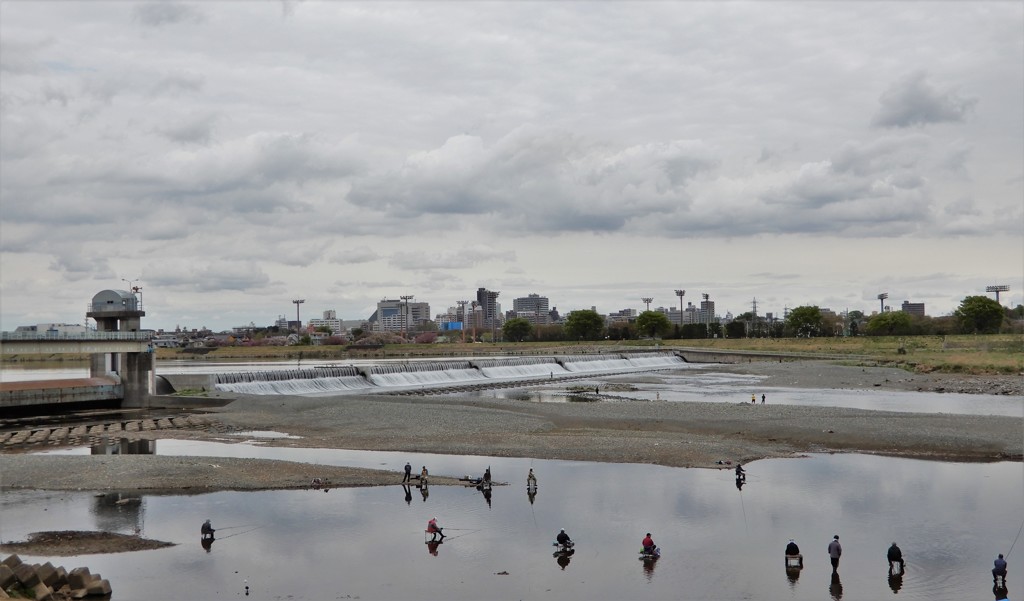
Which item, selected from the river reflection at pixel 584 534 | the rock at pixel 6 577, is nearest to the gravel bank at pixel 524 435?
the river reflection at pixel 584 534

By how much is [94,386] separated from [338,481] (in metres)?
42.2

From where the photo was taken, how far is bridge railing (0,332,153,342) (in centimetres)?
6372

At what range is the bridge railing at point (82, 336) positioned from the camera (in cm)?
6372

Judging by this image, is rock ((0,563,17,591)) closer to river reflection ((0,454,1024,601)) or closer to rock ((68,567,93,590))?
rock ((68,567,93,590))

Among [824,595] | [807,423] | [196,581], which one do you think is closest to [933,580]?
[824,595]

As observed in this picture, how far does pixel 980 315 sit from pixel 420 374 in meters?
150

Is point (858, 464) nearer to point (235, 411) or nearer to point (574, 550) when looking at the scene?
point (574, 550)

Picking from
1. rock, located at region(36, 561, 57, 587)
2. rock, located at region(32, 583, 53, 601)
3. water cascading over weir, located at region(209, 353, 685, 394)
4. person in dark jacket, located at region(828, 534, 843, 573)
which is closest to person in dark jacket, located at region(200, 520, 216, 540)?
rock, located at region(36, 561, 57, 587)

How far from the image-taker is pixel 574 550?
92.3 ft

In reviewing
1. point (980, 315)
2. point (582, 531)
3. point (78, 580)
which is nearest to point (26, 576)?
point (78, 580)

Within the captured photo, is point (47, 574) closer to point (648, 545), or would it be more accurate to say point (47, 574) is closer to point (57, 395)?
point (648, 545)

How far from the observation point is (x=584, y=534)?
3016 centimetres

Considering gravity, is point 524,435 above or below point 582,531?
above

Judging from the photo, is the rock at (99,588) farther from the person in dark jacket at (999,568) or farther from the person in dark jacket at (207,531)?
the person in dark jacket at (999,568)
